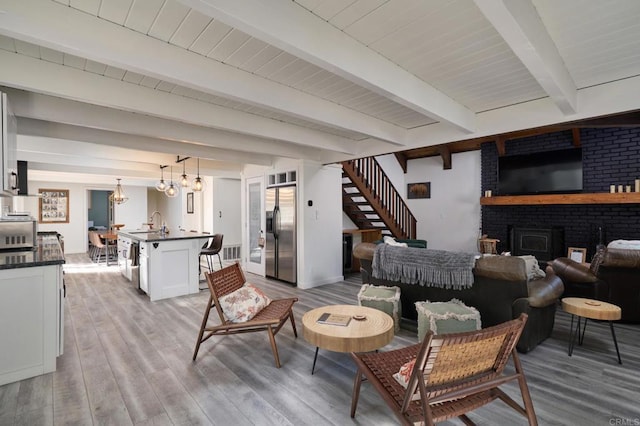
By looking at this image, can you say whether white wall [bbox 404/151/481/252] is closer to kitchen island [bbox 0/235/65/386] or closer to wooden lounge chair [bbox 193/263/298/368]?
wooden lounge chair [bbox 193/263/298/368]

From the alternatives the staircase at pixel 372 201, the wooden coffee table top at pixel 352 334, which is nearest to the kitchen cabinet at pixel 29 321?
the wooden coffee table top at pixel 352 334

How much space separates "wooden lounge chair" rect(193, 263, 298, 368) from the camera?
2850 millimetres

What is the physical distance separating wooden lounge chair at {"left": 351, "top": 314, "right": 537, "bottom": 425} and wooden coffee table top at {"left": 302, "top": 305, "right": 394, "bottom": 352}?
50 cm

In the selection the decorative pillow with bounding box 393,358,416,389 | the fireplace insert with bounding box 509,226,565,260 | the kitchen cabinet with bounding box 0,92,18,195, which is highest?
the kitchen cabinet with bounding box 0,92,18,195

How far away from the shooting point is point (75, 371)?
8.91 ft

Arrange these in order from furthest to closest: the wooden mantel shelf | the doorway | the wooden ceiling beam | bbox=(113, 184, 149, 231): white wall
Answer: the doorway
bbox=(113, 184, 149, 231): white wall
the wooden ceiling beam
the wooden mantel shelf

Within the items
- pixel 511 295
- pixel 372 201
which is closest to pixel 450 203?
pixel 372 201

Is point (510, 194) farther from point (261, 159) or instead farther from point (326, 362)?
point (326, 362)

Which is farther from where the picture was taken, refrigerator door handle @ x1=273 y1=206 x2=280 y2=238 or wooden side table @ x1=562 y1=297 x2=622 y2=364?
refrigerator door handle @ x1=273 y1=206 x2=280 y2=238

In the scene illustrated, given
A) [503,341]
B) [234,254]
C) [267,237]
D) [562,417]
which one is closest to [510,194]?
[267,237]

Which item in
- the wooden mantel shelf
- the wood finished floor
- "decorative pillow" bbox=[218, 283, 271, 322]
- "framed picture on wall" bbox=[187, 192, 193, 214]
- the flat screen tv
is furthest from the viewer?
"framed picture on wall" bbox=[187, 192, 193, 214]

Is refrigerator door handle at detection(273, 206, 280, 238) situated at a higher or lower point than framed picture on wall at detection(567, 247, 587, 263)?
higher

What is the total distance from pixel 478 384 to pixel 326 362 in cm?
161

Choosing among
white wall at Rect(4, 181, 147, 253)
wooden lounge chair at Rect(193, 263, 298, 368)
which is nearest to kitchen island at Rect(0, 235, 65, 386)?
wooden lounge chair at Rect(193, 263, 298, 368)
